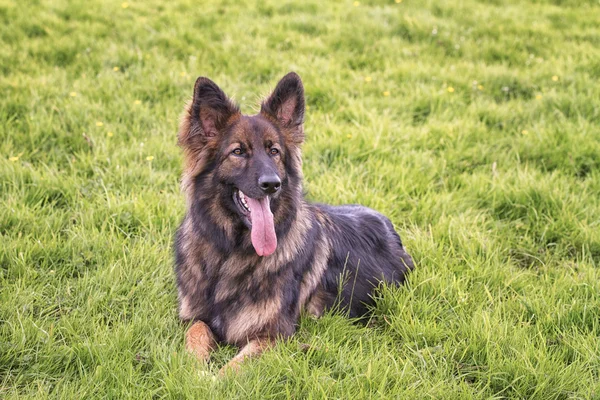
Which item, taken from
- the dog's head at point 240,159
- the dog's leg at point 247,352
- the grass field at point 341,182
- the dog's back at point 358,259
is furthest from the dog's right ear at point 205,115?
the dog's leg at point 247,352

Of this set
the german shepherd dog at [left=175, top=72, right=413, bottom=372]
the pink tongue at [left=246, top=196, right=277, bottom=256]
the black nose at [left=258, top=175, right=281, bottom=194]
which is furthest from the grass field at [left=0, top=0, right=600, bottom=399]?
the black nose at [left=258, top=175, right=281, bottom=194]

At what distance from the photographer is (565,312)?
11.3 ft

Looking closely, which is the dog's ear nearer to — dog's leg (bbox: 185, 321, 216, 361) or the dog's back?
the dog's back

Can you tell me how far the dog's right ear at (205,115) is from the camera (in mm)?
3172

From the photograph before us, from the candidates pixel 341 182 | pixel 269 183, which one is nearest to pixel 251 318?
pixel 269 183

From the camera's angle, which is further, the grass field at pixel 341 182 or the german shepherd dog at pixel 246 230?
the german shepherd dog at pixel 246 230

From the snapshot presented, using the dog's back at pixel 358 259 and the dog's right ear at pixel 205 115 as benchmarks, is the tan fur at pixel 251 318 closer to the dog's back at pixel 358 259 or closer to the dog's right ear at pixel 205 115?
the dog's back at pixel 358 259

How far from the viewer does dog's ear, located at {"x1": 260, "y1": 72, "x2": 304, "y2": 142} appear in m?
3.37

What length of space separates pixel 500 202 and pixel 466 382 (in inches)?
87.8

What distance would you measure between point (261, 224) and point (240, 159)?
405 mm

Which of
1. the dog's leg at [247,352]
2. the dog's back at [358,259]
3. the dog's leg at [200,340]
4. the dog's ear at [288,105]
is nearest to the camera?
the dog's leg at [247,352]

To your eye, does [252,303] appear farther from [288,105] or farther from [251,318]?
[288,105]

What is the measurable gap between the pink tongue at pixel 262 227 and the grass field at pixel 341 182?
1.87ft

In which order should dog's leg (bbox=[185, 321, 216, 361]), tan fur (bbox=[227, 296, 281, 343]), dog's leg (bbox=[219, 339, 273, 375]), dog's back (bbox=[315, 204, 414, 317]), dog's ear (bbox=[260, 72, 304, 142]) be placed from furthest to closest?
dog's back (bbox=[315, 204, 414, 317]), dog's ear (bbox=[260, 72, 304, 142]), tan fur (bbox=[227, 296, 281, 343]), dog's leg (bbox=[185, 321, 216, 361]), dog's leg (bbox=[219, 339, 273, 375])
